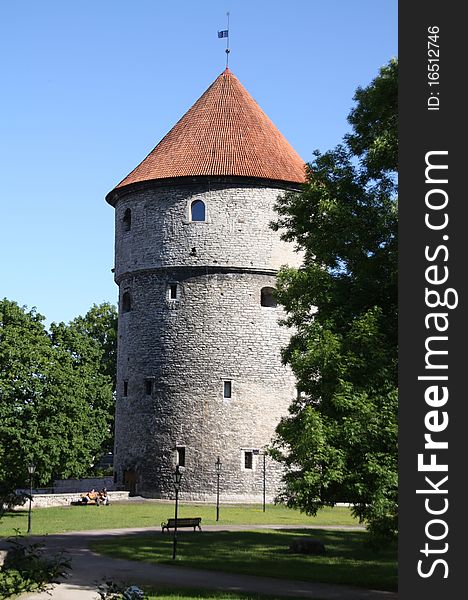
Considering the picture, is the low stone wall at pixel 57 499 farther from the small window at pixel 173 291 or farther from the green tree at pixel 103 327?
the green tree at pixel 103 327

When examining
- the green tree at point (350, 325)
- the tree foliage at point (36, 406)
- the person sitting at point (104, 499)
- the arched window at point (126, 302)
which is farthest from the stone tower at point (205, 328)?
the green tree at point (350, 325)

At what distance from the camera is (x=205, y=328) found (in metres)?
35.6

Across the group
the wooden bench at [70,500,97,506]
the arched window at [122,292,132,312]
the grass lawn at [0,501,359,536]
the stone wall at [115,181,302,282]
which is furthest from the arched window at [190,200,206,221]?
the wooden bench at [70,500,97,506]

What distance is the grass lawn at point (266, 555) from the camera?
17062 mm

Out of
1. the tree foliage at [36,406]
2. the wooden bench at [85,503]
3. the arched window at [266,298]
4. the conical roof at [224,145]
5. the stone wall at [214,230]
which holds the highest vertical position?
the conical roof at [224,145]

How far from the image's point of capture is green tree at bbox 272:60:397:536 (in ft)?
51.7

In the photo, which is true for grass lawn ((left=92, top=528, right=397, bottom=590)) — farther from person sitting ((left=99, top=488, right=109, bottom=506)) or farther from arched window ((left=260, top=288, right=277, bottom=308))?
arched window ((left=260, top=288, right=277, bottom=308))

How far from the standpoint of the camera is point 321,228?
61.2ft

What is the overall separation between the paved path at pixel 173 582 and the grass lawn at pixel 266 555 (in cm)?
59

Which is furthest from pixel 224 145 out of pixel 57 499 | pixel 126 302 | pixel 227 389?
pixel 57 499

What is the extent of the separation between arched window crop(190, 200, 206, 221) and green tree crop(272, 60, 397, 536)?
54.2ft

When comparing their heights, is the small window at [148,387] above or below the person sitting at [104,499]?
above

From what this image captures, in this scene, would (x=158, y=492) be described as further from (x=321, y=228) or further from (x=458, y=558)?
(x=458, y=558)

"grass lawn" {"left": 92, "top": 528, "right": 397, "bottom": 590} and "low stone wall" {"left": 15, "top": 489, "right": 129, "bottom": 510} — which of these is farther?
"low stone wall" {"left": 15, "top": 489, "right": 129, "bottom": 510}
